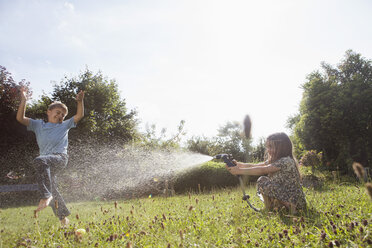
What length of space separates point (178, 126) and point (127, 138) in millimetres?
3349

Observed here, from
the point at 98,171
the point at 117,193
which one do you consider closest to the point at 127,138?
the point at 98,171

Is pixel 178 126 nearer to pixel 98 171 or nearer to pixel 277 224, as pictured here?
pixel 98 171

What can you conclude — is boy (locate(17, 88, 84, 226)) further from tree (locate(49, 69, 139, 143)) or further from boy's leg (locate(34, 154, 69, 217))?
tree (locate(49, 69, 139, 143))

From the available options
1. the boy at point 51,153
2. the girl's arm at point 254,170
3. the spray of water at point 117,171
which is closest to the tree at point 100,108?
the spray of water at point 117,171

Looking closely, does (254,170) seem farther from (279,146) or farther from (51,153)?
(51,153)

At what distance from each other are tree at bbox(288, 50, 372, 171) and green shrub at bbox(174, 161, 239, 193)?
5691 millimetres

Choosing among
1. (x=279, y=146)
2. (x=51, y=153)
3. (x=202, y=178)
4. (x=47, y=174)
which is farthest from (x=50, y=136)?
(x=202, y=178)

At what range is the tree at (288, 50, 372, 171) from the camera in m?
12.4

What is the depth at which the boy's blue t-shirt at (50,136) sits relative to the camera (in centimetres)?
390

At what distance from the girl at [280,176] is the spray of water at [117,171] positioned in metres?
7.19

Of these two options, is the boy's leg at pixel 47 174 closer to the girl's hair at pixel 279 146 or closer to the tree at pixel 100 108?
the girl's hair at pixel 279 146

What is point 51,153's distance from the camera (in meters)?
3.85

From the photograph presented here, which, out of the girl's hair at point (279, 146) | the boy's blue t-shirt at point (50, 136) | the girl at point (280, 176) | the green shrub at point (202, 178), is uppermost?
the boy's blue t-shirt at point (50, 136)

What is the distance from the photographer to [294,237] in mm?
2309
